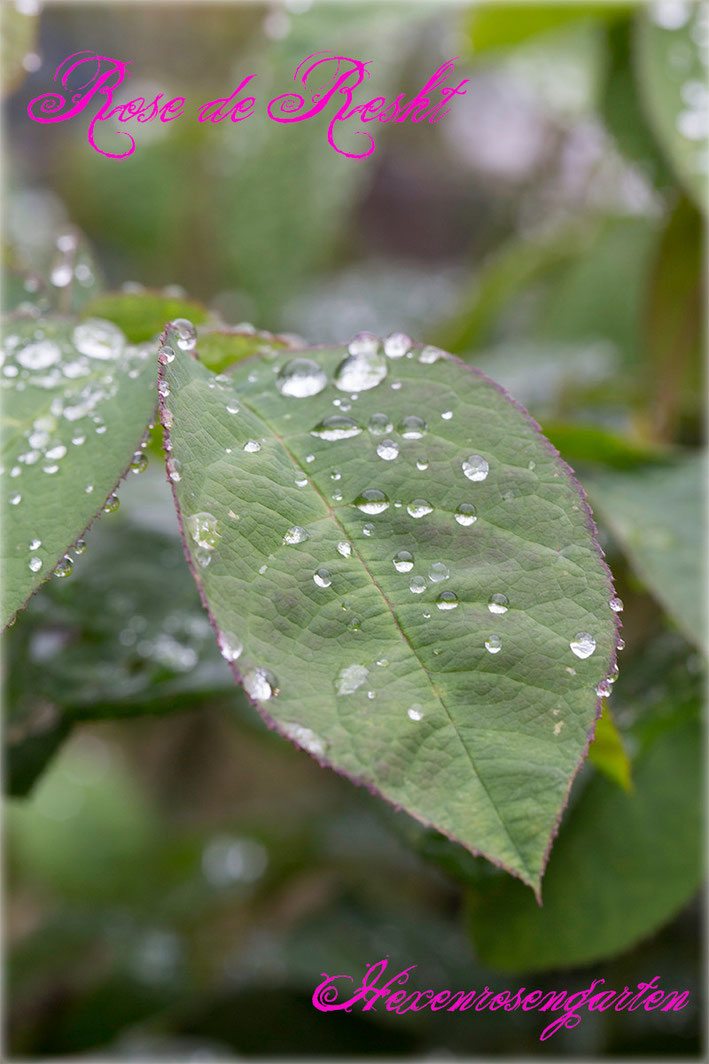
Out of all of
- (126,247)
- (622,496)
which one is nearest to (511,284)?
(622,496)

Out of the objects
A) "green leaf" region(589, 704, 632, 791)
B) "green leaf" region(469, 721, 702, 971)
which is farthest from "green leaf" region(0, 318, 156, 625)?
"green leaf" region(469, 721, 702, 971)

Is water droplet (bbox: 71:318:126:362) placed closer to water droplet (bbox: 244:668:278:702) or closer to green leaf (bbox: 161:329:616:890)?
green leaf (bbox: 161:329:616:890)

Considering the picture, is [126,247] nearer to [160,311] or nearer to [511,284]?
[511,284]

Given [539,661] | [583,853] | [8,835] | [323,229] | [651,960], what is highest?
[539,661]

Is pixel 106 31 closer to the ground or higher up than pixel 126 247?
higher up

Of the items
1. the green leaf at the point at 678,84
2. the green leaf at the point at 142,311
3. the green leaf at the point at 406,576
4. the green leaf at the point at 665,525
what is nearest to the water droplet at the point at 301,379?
the green leaf at the point at 406,576

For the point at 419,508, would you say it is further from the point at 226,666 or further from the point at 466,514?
the point at 226,666
